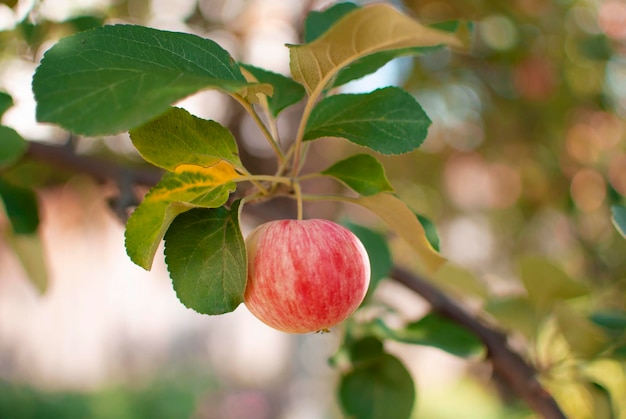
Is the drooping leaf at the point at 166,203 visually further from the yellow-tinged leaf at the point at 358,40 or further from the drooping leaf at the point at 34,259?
the drooping leaf at the point at 34,259

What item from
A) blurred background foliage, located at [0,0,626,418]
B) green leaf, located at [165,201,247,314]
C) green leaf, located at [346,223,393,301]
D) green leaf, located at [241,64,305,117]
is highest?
green leaf, located at [241,64,305,117]

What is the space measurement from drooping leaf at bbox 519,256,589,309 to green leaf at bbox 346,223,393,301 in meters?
0.22

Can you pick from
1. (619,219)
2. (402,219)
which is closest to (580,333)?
(619,219)

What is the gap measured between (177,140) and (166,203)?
0.14 feet

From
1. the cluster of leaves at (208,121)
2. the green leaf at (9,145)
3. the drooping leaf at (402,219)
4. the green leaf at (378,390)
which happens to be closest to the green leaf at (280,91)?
the cluster of leaves at (208,121)

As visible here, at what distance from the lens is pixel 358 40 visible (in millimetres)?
379

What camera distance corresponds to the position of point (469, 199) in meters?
4.05

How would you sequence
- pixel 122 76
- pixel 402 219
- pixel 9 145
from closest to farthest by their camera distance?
pixel 122 76 < pixel 402 219 < pixel 9 145

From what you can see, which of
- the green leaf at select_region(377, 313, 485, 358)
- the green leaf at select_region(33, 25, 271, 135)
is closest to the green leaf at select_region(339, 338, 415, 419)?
the green leaf at select_region(377, 313, 485, 358)

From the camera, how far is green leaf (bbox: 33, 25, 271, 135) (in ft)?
1.06

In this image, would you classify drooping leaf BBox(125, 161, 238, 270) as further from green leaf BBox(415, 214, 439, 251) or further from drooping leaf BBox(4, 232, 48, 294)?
drooping leaf BBox(4, 232, 48, 294)

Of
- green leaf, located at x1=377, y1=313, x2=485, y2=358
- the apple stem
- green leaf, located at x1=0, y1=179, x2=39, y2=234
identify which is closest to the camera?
the apple stem

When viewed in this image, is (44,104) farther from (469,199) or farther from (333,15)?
(469,199)

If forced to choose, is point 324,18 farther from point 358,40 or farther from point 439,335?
point 439,335
